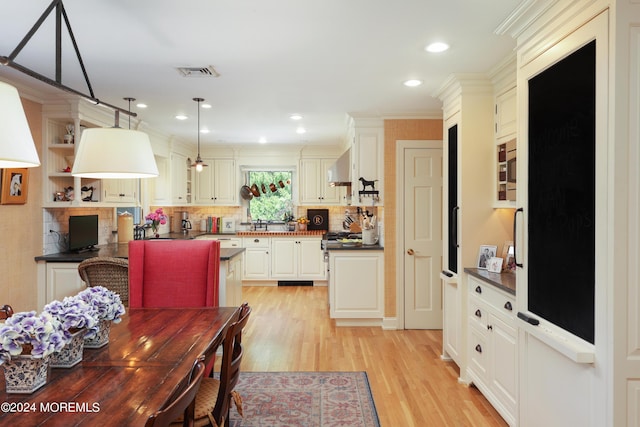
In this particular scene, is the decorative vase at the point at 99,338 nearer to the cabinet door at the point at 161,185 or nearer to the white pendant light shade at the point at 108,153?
the white pendant light shade at the point at 108,153

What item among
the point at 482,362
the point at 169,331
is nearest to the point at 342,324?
the point at 482,362

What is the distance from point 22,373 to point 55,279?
3.09 metres

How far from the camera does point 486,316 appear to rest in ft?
9.53

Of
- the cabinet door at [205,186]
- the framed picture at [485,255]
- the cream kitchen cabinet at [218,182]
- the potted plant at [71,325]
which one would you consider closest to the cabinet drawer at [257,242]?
the cream kitchen cabinet at [218,182]

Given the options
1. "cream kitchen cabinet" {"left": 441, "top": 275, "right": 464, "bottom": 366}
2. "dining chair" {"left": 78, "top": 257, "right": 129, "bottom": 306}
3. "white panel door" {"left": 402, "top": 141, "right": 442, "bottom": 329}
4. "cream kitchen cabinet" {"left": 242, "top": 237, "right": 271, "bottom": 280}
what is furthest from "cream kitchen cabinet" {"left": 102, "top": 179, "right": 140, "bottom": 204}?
"cream kitchen cabinet" {"left": 441, "top": 275, "right": 464, "bottom": 366}

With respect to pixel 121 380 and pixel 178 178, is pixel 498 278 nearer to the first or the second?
pixel 121 380

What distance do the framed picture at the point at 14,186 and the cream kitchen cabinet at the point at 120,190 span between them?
0.89 metres

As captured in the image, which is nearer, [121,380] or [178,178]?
[121,380]

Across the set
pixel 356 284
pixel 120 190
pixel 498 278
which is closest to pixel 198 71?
pixel 120 190

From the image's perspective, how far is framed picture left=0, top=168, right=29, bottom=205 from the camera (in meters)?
3.51

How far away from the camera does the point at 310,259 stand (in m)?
7.24

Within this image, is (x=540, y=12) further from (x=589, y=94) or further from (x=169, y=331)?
(x=169, y=331)

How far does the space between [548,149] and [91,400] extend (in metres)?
2.14

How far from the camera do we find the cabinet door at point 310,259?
7215 millimetres
